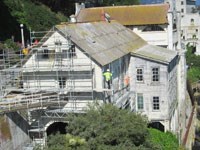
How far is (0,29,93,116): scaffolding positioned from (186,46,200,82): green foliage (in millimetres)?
45388

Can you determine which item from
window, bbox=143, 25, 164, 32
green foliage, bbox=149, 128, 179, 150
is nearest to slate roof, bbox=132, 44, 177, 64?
window, bbox=143, 25, 164, 32

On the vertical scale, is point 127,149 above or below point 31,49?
below

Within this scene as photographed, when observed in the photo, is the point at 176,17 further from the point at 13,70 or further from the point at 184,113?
the point at 13,70

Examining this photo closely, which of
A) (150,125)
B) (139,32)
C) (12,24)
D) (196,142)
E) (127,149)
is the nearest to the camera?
(127,149)

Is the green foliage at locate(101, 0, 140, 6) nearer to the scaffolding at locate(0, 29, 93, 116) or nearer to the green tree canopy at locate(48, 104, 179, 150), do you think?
the scaffolding at locate(0, 29, 93, 116)

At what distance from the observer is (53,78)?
31.9 meters

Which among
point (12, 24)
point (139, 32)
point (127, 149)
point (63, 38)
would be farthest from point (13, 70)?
point (12, 24)

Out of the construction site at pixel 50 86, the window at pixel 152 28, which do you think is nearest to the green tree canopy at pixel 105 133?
the construction site at pixel 50 86

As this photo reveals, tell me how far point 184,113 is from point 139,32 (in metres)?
10.7

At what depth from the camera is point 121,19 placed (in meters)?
48.2

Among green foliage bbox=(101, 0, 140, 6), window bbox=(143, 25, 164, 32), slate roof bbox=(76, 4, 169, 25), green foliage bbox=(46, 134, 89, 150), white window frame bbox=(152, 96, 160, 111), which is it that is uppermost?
green foliage bbox=(101, 0, 140, 6)

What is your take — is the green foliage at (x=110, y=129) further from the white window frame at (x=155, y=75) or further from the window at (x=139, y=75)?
the window at (x=139, y=75)

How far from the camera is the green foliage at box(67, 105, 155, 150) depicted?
24.2 meters

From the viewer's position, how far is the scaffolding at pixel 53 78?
30.4 meters
